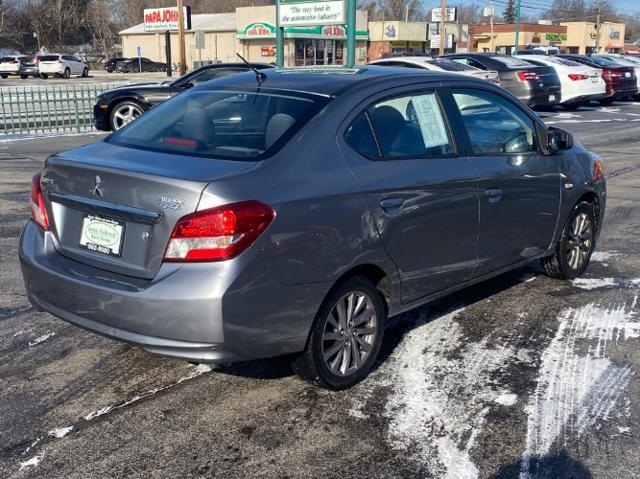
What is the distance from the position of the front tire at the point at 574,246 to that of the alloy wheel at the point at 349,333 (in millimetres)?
2316

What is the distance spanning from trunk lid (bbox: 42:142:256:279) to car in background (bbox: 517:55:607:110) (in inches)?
766

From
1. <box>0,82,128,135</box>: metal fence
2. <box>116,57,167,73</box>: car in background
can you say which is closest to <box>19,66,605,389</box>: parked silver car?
<box>0,82,128,135</box>: metal fence

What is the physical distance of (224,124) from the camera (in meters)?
4.20

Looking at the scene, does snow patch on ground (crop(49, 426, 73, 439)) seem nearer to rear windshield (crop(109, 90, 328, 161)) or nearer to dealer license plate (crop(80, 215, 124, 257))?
dealer license plate (crop(80, 215, 124, 257))

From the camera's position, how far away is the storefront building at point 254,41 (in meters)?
54.1

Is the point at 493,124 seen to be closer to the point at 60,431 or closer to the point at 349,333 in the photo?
the point at 349,333

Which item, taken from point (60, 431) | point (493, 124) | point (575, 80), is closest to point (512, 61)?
point (575, 80)

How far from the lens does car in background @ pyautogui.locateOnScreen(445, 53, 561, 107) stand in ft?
64.1

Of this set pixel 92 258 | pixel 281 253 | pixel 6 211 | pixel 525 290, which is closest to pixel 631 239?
pixel 525 290

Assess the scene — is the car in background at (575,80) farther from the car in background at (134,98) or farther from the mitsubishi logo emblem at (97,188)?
the mitsubishi logo emblem at (97,188)

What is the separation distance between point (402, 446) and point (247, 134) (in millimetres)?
1770

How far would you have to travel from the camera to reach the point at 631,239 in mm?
7594

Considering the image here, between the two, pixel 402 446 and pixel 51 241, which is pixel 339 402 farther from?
pixel 51 241

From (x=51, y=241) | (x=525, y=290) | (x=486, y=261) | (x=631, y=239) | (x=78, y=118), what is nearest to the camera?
(x=51, y=241)
